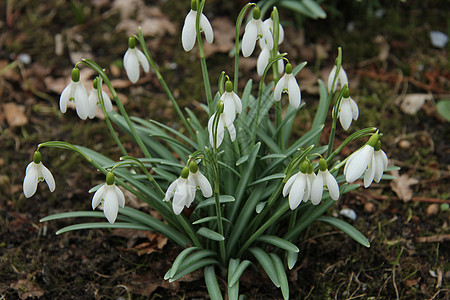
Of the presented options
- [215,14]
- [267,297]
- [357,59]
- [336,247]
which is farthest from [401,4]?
[267,297]

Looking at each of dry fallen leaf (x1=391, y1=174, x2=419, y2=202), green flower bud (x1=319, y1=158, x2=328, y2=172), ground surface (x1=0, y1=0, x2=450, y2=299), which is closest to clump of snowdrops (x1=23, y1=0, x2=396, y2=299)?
green flower bud (x1=319, y1=158, x2=328, y2=172)

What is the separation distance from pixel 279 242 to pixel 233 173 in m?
0.35

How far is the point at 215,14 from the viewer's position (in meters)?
3.86

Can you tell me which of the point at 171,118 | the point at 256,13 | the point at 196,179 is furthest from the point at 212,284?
the point at 171,118

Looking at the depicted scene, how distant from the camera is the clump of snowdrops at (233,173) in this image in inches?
68.2

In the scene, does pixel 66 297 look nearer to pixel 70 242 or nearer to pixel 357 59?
pixel 70 242

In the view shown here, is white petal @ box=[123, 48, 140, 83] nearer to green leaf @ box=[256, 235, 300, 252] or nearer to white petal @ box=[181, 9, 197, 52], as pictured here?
white petal @ box=[181, 9, 197, 52]

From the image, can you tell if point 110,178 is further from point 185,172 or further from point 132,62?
point 132,62

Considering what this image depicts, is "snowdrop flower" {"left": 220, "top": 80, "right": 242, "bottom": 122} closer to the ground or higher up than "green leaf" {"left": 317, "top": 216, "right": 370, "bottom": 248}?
higher up

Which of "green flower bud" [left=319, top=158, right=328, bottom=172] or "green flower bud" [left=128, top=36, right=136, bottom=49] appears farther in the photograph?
"green flower bud" [left=128, top=36, right=136, bottom=49]

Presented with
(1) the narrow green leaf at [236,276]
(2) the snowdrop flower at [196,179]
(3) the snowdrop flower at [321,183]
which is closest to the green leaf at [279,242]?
(1) the narrow green leaf at [236,276]

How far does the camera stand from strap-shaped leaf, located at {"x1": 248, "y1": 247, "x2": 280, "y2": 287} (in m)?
2.00

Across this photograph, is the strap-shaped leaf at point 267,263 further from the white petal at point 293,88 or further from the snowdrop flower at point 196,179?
the white petal at point 293,88

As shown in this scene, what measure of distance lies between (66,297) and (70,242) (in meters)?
0.35
